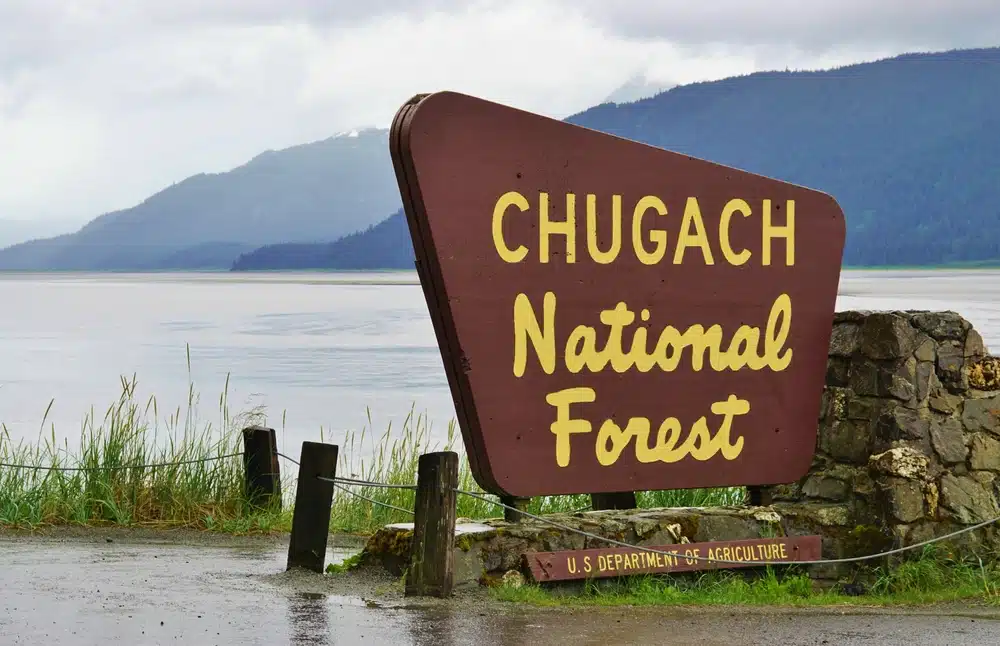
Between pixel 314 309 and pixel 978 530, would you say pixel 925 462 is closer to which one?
pixel 978 530

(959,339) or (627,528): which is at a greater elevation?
(959,339)

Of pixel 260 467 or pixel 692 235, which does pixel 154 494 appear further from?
pixel 692 235

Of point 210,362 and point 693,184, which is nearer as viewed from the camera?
point 693,184

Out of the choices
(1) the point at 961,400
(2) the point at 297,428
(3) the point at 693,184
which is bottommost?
(2) the point at 297,428

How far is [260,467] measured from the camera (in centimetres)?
1152

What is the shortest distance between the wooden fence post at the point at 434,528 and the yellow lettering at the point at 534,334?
897 mm

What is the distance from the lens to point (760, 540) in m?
9.30

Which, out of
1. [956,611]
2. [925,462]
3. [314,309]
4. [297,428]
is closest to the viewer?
[956,611]

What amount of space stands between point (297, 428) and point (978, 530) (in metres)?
27.9

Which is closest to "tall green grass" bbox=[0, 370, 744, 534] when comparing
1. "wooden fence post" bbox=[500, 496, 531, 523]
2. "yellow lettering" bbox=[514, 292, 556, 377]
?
"wooden fence post" bbox=[500, 496, 531, 523]

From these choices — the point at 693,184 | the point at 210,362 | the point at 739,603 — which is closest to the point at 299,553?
the point at 739,603

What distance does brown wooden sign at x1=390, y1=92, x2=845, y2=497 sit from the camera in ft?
27.0

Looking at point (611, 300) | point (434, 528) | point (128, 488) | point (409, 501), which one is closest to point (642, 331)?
point (611, 300)

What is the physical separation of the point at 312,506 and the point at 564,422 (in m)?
1.72
